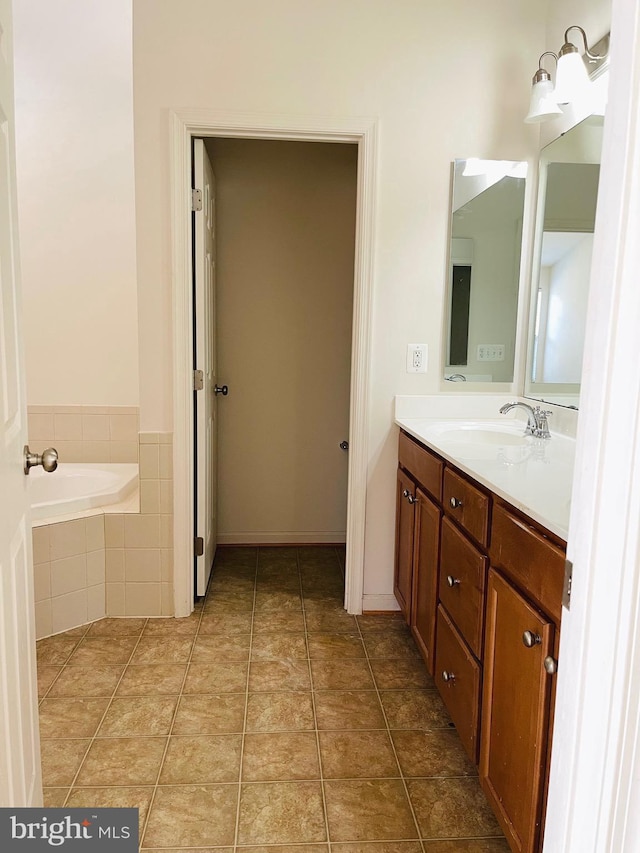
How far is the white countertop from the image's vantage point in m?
1.35

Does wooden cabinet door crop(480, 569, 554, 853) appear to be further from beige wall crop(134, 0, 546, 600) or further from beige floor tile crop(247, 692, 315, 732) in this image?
beige wall crop(134, 0, 546, 600)

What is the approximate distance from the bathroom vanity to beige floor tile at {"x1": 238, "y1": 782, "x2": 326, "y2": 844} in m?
0.44

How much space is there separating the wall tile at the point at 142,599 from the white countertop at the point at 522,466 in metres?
1.30

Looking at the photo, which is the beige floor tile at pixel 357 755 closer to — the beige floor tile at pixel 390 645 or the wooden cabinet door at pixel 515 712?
the wooden cabinet door at pixel 515 712

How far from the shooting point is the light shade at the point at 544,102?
90.6 inches

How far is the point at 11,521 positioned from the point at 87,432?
8.27ft

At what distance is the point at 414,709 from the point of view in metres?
2.13

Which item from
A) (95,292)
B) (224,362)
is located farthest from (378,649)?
(95,292)

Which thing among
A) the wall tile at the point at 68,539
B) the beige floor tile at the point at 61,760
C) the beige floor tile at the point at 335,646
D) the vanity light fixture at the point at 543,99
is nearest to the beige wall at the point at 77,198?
the wall tile at the point at 68,539

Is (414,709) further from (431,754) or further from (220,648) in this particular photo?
(220,648)

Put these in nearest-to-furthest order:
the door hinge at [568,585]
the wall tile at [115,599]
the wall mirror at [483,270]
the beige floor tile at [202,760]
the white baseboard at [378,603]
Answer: the door hinge at [568,585] → the beige floor tile at [202,760] → the wall mirror at [483,270] → the wall tile at [115,599] → the white baseboard at [378,603]

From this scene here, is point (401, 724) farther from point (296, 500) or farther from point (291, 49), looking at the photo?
point (291, 49)

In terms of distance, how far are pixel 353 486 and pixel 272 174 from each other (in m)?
1.84

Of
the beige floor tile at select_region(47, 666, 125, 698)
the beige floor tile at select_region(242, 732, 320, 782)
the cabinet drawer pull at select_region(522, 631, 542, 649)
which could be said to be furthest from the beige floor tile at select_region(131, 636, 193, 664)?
the cabinet drawer pull at select_region(522, 631, 542, 649)
